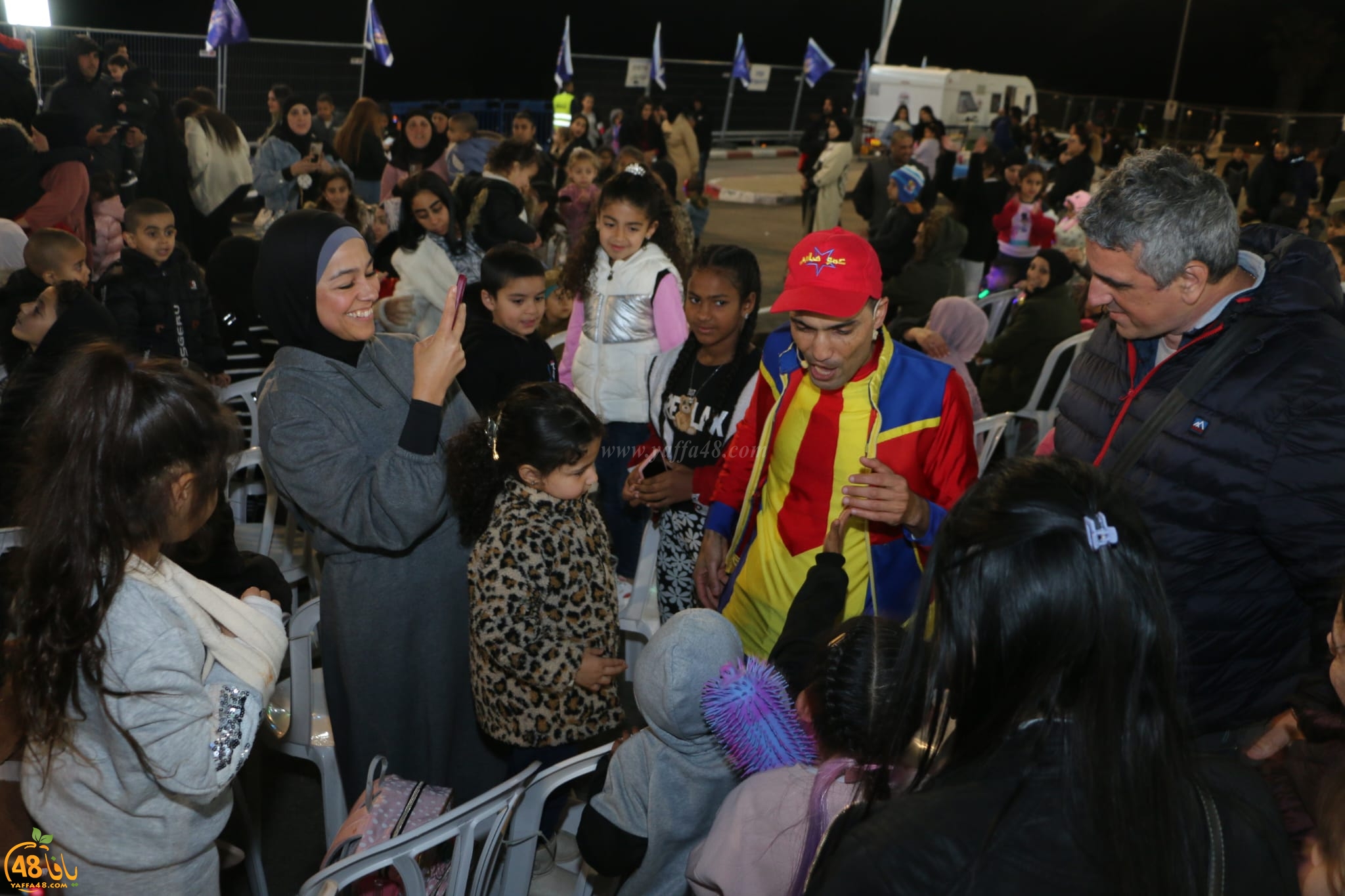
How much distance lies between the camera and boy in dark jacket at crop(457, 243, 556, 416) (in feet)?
12.3

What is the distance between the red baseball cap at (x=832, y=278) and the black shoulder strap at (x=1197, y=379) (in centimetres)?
68

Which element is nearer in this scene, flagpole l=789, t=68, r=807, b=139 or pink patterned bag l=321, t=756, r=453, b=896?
pink patterned bag l=321, t=756, r=453, b=896

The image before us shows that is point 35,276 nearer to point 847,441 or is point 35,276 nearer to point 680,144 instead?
point 847,441

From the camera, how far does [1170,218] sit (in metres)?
2.14

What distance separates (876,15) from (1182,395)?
115 ft

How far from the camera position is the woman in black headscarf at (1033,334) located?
5.80 metres

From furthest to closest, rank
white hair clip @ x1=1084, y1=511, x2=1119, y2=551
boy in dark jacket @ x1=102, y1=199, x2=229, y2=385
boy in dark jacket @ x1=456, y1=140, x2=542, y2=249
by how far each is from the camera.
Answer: boy in dark jacket @ x1=456, y1=140, x2=542, y2=249 < boy in dark jacket @ x1=102, y1=199, x2=229, y2=385 < white hair clip @ x1=1084, y1=511, x2=1119, y2=551

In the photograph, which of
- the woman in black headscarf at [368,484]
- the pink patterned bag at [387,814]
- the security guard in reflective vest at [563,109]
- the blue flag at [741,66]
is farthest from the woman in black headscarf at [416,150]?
the blue flag at [741,66]

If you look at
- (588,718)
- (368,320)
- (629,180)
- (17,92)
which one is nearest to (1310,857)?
(588,718)

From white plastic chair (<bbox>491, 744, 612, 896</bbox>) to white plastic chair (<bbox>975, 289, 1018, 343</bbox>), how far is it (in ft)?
18.4

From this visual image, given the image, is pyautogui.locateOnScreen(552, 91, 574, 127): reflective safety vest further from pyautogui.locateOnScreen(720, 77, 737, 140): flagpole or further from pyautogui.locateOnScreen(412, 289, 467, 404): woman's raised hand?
pyautogui.locateOnScreen(412, 289, 467, 404): woman's raised hand

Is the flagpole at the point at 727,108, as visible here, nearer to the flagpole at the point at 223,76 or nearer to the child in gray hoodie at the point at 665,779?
the flagpole at the point at 223,76

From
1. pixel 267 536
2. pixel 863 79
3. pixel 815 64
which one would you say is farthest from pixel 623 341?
pixel 863 79

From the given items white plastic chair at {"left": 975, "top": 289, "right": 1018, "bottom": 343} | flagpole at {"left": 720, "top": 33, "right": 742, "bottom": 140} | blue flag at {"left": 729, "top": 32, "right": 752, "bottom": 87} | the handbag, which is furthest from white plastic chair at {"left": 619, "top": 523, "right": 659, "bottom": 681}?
flagpole at {"left": 720, "top": 33, "right": 742, "bottom": 140}
